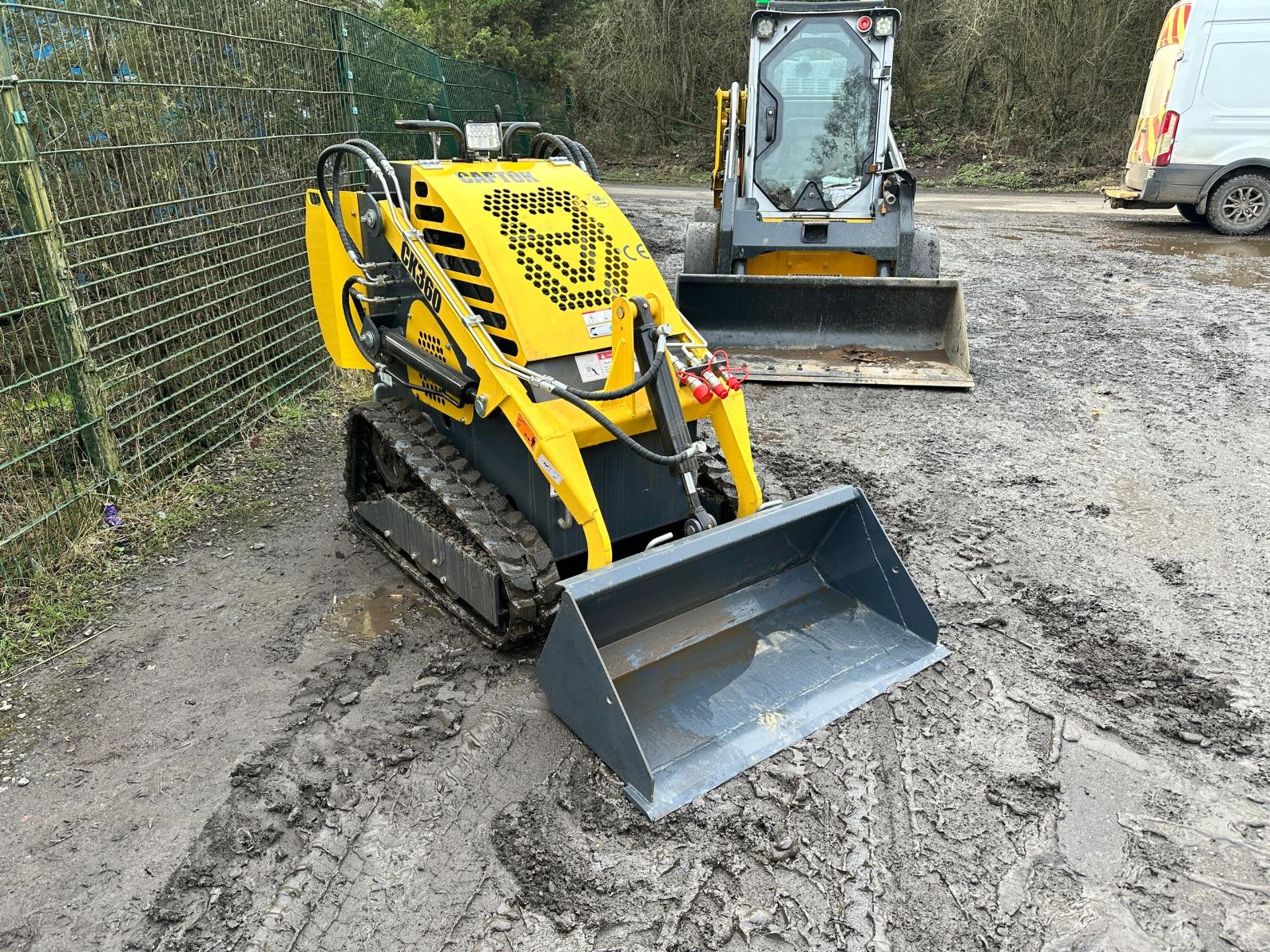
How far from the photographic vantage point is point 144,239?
456 cm

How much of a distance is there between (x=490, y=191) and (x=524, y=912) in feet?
8.30

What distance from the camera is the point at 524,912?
228 cm

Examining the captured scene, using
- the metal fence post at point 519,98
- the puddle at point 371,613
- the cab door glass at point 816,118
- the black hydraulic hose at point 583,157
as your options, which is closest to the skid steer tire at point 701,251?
the cab door glass at point 816,118

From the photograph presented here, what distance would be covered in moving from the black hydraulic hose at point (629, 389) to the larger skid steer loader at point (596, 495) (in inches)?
0.5

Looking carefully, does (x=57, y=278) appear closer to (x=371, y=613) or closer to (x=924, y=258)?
(x=371, y=613)

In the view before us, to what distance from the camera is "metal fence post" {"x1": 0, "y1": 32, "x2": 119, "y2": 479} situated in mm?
3777

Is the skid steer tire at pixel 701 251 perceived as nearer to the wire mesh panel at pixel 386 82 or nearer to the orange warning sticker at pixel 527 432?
the wire mesh panel at pixel 386 82

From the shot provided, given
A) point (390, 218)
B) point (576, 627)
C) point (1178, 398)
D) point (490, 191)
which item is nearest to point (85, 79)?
point (390, 218)

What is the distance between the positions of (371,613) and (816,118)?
17.9 feet

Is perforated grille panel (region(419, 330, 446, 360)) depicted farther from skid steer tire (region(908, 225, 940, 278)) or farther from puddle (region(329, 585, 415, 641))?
skid steer tire (region(908, 225, 940, 278))

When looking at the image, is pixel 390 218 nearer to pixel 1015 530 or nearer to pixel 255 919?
pixel 255 919

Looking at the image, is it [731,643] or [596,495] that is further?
[596,495]

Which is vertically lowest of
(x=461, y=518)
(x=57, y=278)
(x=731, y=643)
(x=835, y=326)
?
(x=731, y=643)

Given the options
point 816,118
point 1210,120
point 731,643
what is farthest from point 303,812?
point 1210,120
